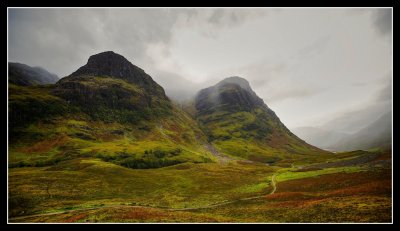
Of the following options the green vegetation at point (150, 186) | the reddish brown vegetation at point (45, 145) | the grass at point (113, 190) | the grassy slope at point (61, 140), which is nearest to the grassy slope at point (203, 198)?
the grass at point (113, 190)

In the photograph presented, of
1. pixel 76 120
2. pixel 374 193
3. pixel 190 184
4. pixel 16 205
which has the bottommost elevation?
pixel 190 184

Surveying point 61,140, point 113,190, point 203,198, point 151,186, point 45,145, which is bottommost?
point 151,186

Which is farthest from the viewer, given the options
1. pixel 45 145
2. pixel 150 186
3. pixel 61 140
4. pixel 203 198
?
pixel 61 140

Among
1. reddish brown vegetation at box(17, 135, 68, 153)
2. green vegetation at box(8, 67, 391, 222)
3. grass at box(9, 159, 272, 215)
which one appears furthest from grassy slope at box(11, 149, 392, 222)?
reddish brown vegetation at box(17, 135, 68, 153)

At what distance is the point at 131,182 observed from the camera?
85875 mm

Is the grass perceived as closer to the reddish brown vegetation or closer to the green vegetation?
the green vegetation

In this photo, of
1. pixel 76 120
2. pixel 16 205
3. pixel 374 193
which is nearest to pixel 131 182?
pixel 16 205

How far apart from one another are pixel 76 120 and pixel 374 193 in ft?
653

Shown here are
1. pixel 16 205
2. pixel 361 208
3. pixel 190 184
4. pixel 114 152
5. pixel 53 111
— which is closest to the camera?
pixel 361 208

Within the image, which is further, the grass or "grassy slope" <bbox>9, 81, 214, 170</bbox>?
"grassy slope" <bbox>9, 81, 214, 170</bbox>

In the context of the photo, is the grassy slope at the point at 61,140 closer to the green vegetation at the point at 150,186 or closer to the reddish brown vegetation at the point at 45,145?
the reddish brown vegetation at the point at 45,145

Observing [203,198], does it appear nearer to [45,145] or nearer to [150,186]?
[150,186]

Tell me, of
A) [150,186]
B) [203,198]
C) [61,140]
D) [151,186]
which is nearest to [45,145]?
[61,140]
